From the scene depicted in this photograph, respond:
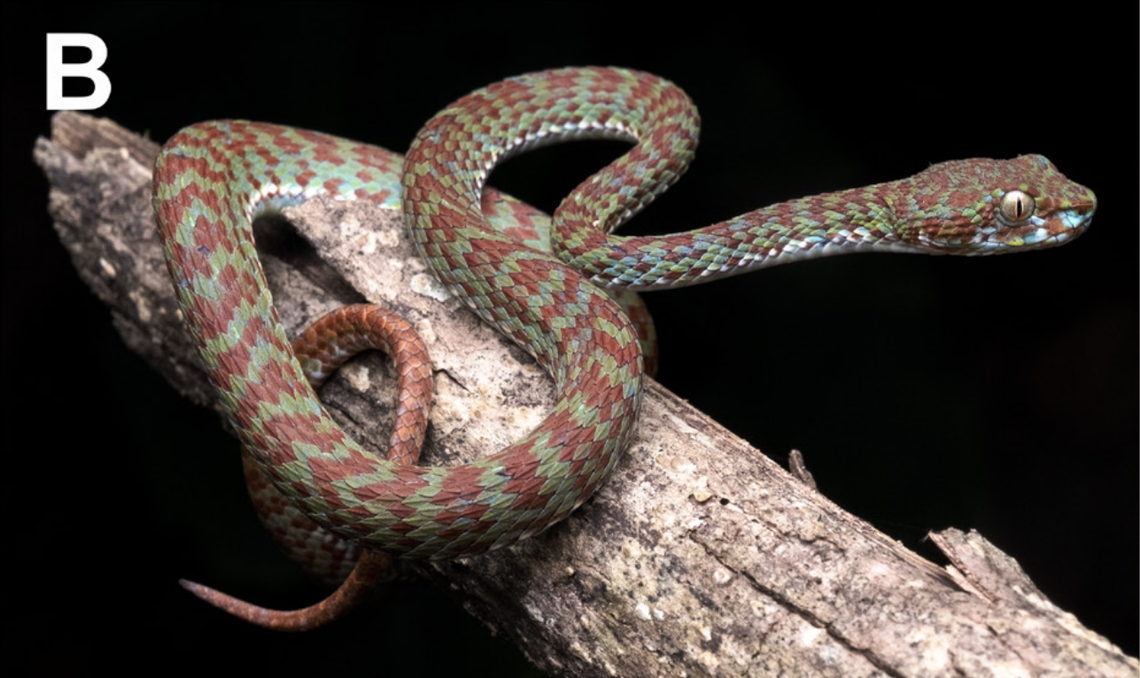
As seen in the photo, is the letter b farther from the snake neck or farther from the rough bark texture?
the snake neck

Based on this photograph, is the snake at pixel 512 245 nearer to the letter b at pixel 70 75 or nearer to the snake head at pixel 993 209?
the snake head at pixel 993 209

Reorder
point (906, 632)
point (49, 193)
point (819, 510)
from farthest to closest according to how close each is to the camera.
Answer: point (49, 193) < point (819, 510) < point (906, 632)

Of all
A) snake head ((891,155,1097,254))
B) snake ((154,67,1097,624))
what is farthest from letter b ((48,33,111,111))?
snake head ((891,155,1097,254))

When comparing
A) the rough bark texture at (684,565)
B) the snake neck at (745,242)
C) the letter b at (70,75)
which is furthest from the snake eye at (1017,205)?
the letter b at (70,75)

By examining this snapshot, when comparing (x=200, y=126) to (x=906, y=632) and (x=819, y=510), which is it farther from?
(x=906, y=632)

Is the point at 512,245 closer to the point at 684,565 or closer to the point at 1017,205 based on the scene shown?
the point at 684,565

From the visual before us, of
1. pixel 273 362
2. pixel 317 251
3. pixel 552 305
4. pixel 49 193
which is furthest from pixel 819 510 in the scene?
pixel 49 193
